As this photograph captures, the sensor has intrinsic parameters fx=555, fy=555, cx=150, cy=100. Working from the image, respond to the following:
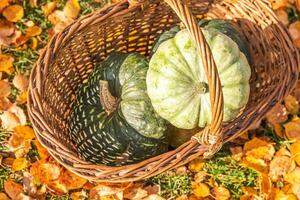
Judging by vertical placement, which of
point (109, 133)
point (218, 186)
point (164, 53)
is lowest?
point (218, 186)

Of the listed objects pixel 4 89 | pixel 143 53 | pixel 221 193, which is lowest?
pixel 221 193

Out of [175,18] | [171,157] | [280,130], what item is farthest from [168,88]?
[280,130]

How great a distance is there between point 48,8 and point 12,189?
3.72 feet

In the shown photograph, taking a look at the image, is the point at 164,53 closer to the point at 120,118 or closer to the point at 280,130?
the point at 120,118

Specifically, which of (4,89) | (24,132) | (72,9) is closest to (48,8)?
(72,9)

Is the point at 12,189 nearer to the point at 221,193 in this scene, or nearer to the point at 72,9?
the point at 221,193

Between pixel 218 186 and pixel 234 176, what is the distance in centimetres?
10

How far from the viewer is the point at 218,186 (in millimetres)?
2719

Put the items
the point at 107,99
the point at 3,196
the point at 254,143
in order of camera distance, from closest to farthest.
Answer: the point at 107,99
the point at 3,196
the point at 254,143

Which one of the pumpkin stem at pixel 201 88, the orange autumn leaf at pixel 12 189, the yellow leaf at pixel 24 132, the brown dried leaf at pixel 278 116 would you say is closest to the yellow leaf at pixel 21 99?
the yellow leaf at pixel 24 132

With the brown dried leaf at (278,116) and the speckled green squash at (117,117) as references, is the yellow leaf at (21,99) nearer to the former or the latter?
the speckled green squash at (117,117)

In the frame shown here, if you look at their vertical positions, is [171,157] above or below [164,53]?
below

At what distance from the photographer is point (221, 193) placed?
2.69 m

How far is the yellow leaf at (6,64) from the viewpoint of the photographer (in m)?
3.05
